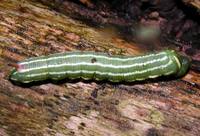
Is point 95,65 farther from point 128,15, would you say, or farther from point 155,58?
point 128,15

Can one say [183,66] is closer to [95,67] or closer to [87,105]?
[95,67]

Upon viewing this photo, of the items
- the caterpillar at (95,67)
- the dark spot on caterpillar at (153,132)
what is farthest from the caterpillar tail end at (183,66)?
the dark spot on caterpillar at (153,132)

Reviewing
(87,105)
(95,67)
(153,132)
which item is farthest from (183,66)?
(87,105)

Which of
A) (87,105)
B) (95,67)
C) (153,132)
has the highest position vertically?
(95,67)

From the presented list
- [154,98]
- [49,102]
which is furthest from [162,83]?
[49,102]

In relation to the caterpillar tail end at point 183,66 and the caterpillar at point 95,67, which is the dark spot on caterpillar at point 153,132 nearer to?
the caterpillar at point 95,67

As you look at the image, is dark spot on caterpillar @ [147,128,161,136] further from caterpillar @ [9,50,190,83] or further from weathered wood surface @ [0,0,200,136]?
caterpillar @ [9,50,190,83]
